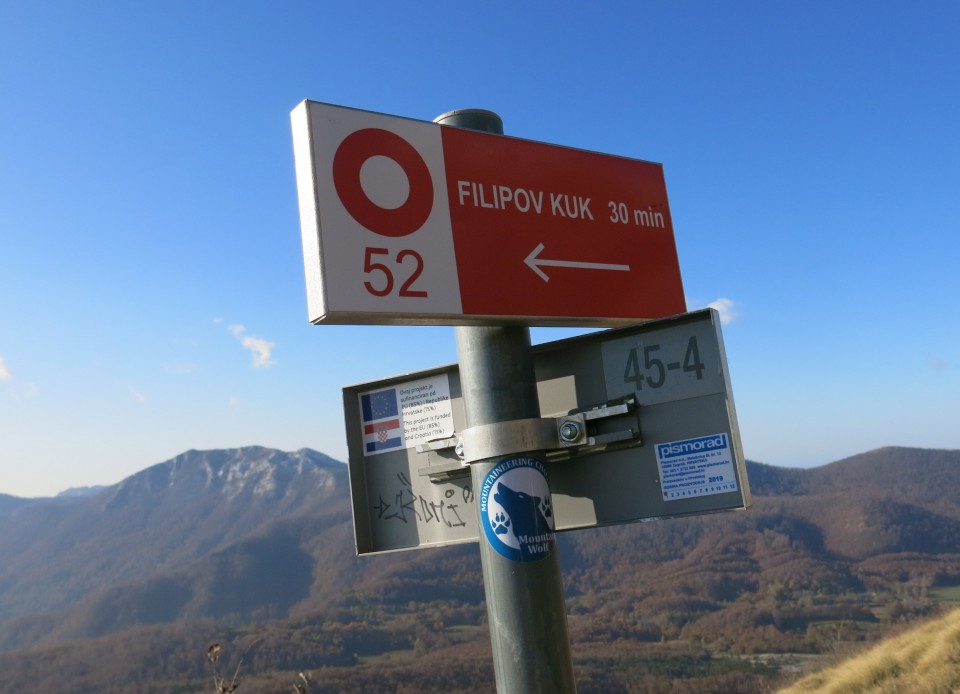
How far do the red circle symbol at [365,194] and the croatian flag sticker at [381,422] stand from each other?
5.06 ft

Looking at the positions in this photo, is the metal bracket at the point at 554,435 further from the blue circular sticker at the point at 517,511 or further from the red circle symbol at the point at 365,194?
the red circle symbol at the point at 365,194

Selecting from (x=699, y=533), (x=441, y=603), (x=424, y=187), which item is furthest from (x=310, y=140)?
(x=699, y=533)

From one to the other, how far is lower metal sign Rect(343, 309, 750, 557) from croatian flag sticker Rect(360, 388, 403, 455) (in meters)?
0.07

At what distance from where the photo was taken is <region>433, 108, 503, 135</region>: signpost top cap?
4.30 meters

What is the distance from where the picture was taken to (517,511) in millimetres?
3873

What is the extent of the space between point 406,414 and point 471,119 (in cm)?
189

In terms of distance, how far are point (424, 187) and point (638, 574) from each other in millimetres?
188134

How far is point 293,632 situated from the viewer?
494 ft

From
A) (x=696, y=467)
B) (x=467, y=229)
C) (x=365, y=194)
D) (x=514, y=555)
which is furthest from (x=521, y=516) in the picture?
(x=365, y=194)

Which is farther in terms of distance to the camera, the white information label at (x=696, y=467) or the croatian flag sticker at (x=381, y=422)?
the croatian flag sticker at (x=381, y=422)

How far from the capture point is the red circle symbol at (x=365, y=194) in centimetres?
374

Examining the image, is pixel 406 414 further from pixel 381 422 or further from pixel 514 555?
pixel 514 555

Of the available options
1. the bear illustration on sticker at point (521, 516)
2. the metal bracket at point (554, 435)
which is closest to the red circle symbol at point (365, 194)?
the metal bracket at point (554, 435)

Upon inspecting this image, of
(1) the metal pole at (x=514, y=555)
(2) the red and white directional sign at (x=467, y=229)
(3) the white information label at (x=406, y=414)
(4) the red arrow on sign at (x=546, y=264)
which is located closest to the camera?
(2) the red and white directional sign at (x=467, y=229)
